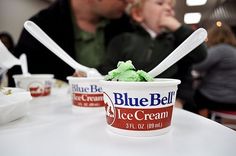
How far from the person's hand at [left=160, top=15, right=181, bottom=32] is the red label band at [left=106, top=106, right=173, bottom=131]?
788 mm

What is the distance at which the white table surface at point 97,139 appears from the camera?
33 cm

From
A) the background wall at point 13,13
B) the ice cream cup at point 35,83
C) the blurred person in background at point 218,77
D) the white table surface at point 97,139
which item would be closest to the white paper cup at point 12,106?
the white table surface at point 97,139

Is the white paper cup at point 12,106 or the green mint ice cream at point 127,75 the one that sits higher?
the green mint ice cream at point 127,75

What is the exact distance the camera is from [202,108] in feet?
6.08

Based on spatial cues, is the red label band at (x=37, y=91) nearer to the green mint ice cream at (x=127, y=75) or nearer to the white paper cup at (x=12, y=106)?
the white paper cup at (x=12, y=106)

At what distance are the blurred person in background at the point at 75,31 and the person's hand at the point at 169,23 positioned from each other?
261 mm

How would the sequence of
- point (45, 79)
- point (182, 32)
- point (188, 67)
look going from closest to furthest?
point (45, 79), point (182, 32), point (188, 67)

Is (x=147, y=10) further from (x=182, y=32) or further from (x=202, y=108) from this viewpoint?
(x=202, y=108)

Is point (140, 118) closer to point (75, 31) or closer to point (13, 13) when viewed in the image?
point (75, 31)

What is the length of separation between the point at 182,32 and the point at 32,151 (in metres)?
0.96

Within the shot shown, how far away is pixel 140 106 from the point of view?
15.6 inches

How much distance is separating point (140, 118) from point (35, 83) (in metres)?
0.48

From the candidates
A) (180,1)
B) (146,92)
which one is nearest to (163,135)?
(146,92)

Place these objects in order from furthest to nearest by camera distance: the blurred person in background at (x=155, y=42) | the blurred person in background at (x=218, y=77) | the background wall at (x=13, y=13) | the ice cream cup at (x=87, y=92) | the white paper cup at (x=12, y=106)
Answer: the background wall at (x=13, y=13), the blurred person in background at (x=218, y=77), the blurred person in background at (x=155, y=42), the ice cream cup at (x=87, y=92), the white paper cup at (x=12, y=106)
